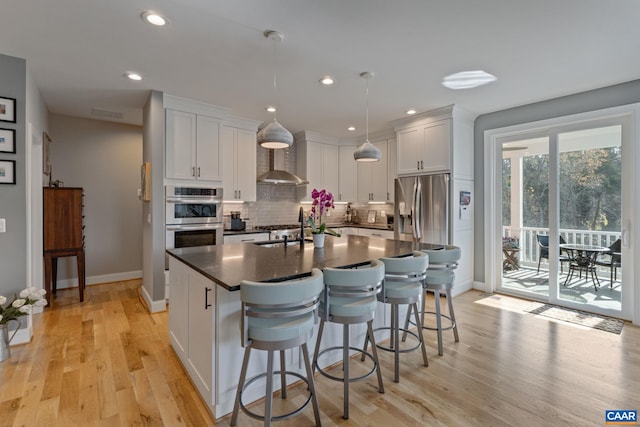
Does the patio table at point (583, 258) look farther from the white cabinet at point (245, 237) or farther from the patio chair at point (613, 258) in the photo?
the white cabinet at point (245, 237)

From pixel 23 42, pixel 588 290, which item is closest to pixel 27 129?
pixel 23 42

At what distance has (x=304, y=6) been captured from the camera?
2.12m

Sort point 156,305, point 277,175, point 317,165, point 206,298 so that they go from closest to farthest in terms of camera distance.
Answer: point 206,298 < point 156,305 < point 277,175 < point 317,165

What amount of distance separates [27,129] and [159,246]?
1745mm

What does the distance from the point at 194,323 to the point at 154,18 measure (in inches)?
A: 89.3

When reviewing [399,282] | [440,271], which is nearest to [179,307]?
[399,282]

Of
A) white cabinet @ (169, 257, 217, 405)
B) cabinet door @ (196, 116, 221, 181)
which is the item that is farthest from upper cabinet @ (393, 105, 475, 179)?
white cabinet @ (169, 257, 217, 405)

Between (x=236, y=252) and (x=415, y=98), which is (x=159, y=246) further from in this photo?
(x=415, y=98)

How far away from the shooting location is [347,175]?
20.7ft

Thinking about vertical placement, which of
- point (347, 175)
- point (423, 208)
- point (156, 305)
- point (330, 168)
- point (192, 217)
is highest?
point (330, 168)

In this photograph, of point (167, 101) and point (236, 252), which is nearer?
point (236, 252)

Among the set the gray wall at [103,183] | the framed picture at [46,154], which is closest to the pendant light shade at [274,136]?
the framed picture at [46,154]

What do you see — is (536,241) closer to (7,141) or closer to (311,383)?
(311,383)

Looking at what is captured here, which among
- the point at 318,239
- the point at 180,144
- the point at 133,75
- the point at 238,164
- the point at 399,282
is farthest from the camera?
the point at 238,164
